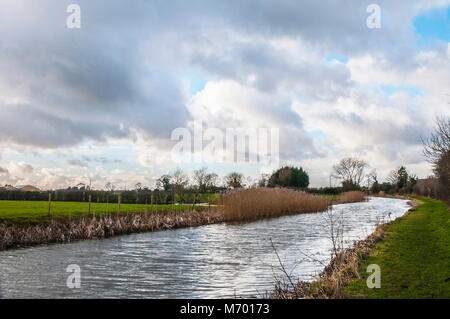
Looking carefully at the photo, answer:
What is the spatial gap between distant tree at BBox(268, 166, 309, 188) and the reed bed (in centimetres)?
5164

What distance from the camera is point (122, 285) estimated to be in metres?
8.84

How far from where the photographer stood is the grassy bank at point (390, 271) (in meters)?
6.54

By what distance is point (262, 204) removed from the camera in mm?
28031

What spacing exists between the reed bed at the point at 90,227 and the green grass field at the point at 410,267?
457 inches

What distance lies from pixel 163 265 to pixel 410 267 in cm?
663

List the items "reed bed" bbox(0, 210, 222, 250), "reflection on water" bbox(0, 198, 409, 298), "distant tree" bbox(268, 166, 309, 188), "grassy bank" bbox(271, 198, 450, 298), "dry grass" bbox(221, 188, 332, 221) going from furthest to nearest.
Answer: "distant tree" bbox(268, 166, 309, 188) → "dry grass" bbox(221, 188, 332, 221) → "reed bed" bbox(0, 210, 222, 250) → "reflection on water" bbox(0, 198, 409, 298) → "grassy bank" bbox(271, 198, 450, 298)

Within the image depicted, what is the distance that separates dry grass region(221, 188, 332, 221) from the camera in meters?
26.1

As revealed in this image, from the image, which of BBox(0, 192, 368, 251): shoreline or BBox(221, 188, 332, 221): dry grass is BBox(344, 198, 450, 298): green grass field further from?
BBox(221, 188, 332, 221): dry grass

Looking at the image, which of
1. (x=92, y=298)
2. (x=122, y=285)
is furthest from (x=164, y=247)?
(x=92, y=298)

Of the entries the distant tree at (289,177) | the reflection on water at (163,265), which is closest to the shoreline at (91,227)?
the reflection on water at (163,265)

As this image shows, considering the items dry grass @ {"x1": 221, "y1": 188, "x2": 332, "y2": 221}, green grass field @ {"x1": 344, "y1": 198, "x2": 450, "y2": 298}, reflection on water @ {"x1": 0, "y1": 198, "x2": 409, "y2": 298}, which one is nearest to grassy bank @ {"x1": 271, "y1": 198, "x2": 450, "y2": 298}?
green grass field @ {"x1": 344, "y1": 198, "x2": 450, "y2": 298}

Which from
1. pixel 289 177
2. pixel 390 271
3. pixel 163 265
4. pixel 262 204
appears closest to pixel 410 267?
pixel 390 271
